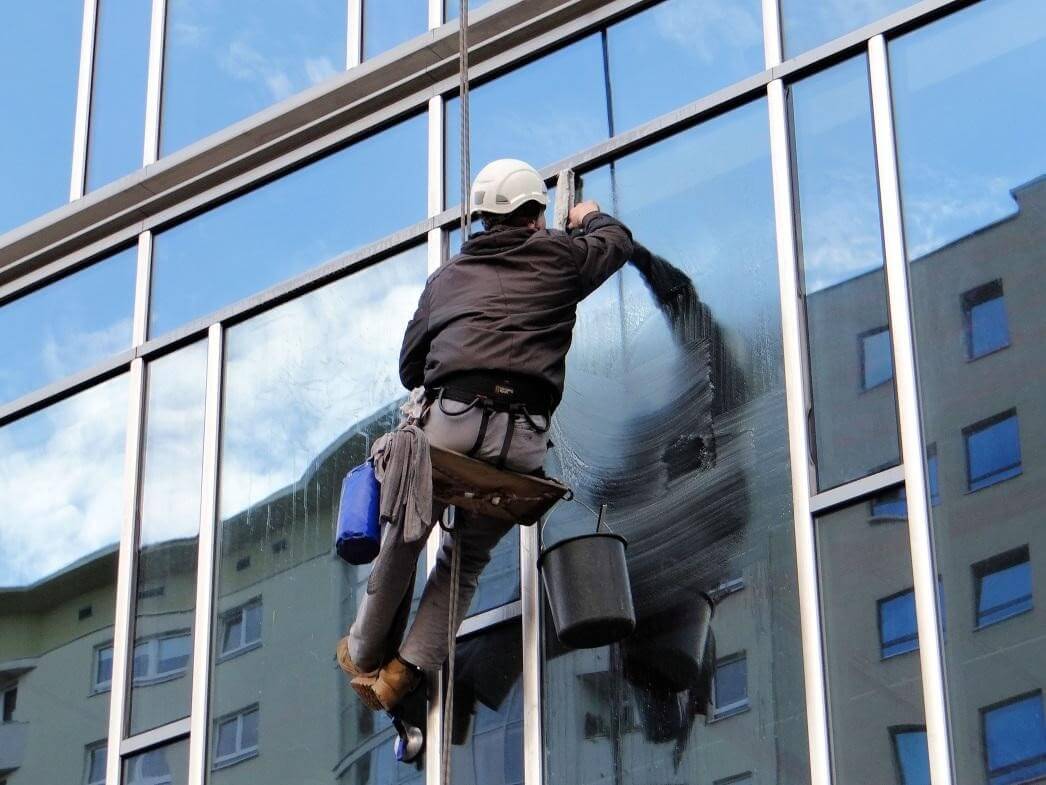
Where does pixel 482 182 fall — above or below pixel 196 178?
below

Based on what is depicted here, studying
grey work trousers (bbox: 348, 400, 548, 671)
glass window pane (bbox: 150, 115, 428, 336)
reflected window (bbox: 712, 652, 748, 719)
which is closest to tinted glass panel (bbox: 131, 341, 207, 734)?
glass window pane (bbox: 150, 115, 428, 336)

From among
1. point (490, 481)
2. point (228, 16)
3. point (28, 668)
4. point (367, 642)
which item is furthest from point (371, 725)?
point (228, 16)

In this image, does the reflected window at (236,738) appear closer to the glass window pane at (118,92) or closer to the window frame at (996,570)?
the glass window pane at (118,92)

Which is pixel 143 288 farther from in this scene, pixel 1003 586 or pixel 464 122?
pixel 1003 586

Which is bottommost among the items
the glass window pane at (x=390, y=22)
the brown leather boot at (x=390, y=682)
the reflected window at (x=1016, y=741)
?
the reflected window at (x=1016, y=741)

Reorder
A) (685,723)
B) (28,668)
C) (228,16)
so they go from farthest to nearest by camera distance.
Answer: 1. (228,16)
2. (28,668)
3. (685,723)

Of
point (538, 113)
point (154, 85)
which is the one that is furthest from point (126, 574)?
point (538, 113)

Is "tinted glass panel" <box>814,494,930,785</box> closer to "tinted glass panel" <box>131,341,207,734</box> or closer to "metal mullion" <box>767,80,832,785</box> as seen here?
"metal mullion" <box>767,80,832,785</box>

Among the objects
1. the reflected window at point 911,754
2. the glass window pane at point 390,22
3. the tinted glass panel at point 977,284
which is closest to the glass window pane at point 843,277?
the tinted glass panel at point 977,284

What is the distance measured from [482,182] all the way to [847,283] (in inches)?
67.4

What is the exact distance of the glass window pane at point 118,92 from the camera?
48.6 ft

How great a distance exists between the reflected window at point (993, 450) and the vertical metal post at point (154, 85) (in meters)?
5.87

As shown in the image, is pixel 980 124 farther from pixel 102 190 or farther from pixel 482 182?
pixel 102 190

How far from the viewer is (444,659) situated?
38.0ft
